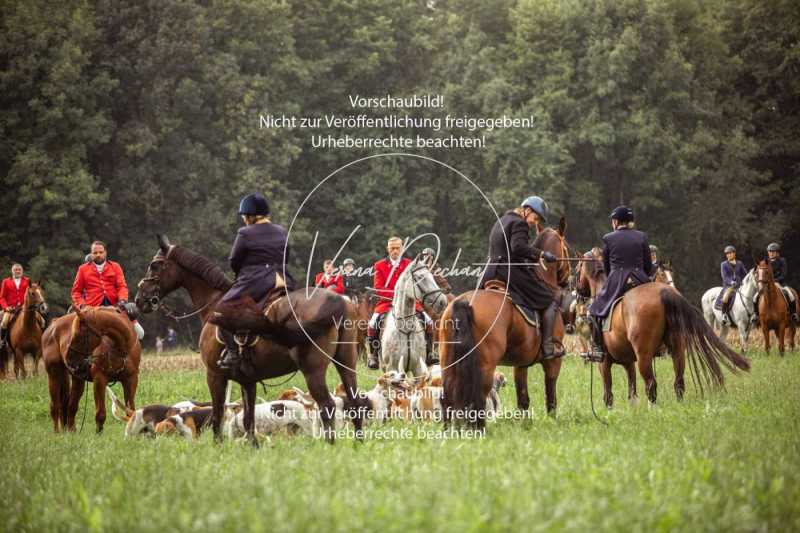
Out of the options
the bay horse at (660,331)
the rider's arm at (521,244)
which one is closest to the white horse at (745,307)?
the bay horse at (660,331)

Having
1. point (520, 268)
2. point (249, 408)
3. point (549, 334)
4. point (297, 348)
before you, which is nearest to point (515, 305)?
point (520, 268)

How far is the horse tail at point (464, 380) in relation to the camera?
10211mm

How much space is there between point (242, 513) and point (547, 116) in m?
33.2

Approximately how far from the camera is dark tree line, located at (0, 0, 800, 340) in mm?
33219

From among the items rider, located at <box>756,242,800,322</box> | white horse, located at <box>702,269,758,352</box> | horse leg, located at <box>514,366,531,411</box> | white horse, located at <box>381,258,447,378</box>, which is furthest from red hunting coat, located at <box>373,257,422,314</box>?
rider, located at <box>756,242,800,322</box>

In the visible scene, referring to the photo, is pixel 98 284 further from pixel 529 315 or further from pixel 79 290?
pixel 529 315

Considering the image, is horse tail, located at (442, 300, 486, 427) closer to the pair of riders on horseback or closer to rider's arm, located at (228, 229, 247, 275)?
rider's arm, located at (228, 229, 247, 275)

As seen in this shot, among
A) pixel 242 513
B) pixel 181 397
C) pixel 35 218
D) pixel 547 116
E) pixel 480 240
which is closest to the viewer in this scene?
pixel 242 513

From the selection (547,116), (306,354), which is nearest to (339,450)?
(306,354)

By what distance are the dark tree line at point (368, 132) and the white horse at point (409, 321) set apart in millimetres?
11063

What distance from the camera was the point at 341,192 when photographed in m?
28.8

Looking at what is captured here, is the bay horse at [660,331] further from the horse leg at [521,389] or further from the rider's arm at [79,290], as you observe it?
the rider's arm at [79,290]

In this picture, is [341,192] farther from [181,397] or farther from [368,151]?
[181,397]

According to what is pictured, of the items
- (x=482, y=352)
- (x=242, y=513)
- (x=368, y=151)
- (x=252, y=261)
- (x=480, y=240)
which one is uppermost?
(x=368, y=151)
